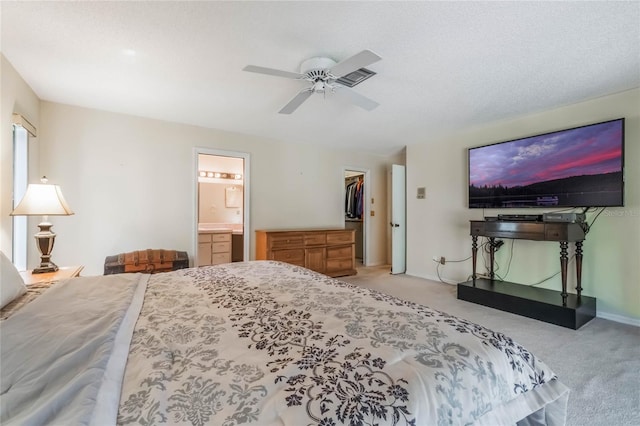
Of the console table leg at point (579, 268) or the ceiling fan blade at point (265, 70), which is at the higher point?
the ceiling fan blade at point (265, 70)

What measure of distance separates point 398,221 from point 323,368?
4408mm

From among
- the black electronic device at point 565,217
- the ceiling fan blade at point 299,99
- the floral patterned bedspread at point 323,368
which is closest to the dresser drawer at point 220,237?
the ceiling fan blade at point 299,99

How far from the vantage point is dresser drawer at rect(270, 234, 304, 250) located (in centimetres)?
410

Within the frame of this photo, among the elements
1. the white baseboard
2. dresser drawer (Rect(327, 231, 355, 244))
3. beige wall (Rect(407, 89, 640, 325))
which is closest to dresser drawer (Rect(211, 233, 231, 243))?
dresser drawer (Rect(327, 231, 355, 244))

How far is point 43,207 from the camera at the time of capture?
2.13 meters

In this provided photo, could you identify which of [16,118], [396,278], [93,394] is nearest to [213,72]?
[16,118]

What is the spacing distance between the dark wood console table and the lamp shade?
4.11m

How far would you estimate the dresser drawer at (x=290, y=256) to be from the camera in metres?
4.12

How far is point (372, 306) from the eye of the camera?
1294mm

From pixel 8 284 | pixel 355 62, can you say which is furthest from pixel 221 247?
pixel 355 62

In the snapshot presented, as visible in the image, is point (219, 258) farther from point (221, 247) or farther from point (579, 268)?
point (579, 268)

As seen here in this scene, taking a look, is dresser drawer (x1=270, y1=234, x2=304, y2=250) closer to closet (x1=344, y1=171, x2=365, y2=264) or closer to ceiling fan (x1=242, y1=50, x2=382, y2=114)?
closet (x1=344, y1=171, x2=365, y2=264)

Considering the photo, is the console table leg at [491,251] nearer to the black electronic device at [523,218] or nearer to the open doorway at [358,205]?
the black electronic device at [523,218]

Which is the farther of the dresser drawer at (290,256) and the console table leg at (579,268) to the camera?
the dresser drawer at (290,256)
